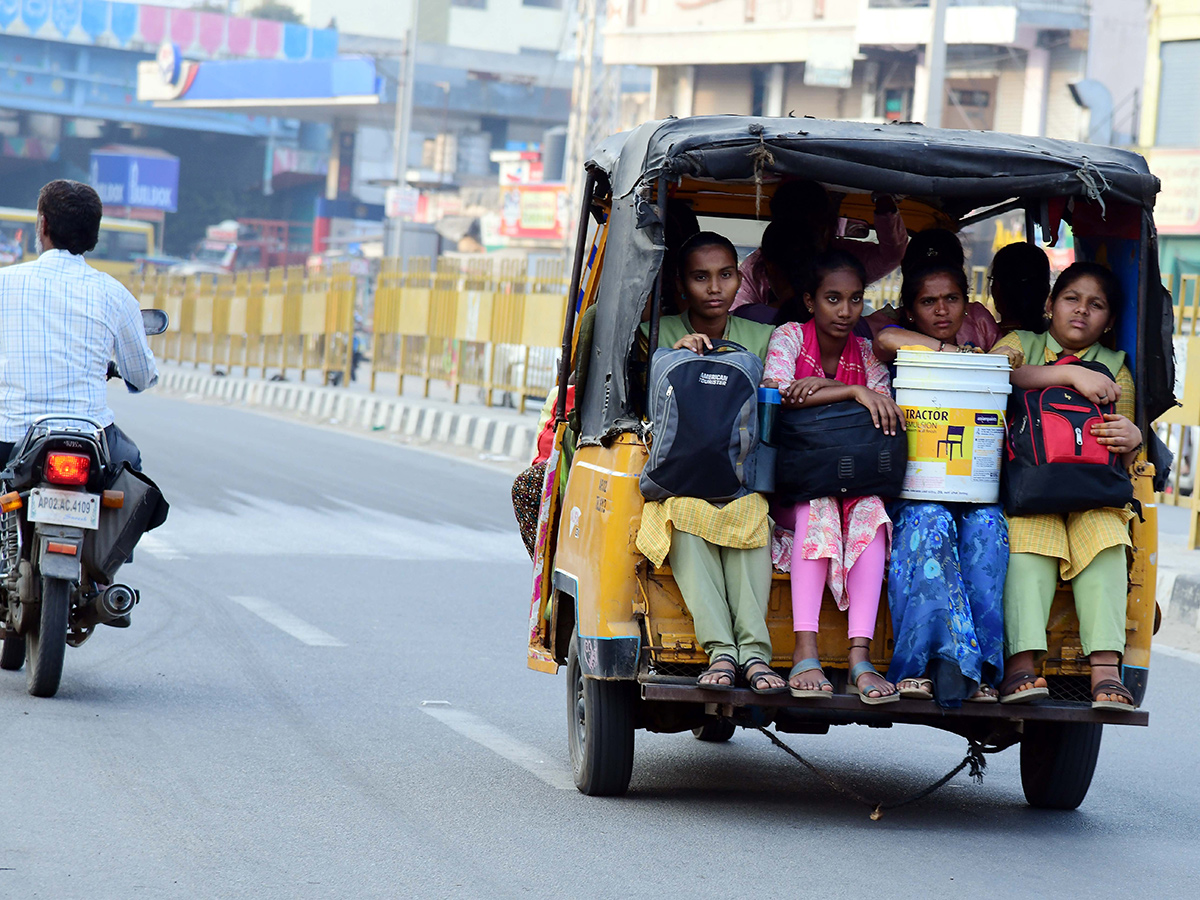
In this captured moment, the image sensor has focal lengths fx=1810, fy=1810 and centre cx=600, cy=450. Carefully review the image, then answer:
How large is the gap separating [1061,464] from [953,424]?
0.32m

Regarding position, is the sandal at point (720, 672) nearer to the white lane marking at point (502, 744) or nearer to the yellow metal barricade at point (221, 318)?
the white lane marking at point (502, 744)

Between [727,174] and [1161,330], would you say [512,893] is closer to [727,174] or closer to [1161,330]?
[727,174]

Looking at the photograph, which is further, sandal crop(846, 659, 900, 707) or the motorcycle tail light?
the motorcycle tail light

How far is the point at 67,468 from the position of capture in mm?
6461

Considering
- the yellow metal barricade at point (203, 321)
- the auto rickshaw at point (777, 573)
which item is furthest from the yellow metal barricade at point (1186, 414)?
the yellow metal barricade at point (203, 321)

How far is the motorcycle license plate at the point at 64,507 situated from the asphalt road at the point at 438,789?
26.7 inches

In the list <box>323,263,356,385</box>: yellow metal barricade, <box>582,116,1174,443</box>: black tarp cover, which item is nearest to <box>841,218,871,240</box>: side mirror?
<box>582,116,1174,443</box>: black tarp cover

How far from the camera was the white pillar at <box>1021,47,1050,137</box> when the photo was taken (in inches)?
1838

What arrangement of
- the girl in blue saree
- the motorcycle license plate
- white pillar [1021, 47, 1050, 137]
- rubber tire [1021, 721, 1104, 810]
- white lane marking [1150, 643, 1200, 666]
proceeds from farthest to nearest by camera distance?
white pillar [1021, 47, 1050, 137] → white lane marking [1150, 643, 1200, 666] → the motorcycle license plate → rubber tire [1021, 721, 1104, 810] → the girl in blue saree

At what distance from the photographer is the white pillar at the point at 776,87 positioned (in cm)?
5453

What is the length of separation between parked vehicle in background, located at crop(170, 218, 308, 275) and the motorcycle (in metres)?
70.2

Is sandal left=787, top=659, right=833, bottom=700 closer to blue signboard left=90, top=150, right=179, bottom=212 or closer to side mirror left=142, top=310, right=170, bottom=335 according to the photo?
side mirror left=142, top=310, right=170, bottom=335

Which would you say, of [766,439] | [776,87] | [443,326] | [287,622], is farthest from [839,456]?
[776,87]

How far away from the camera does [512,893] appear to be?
4.28 m
